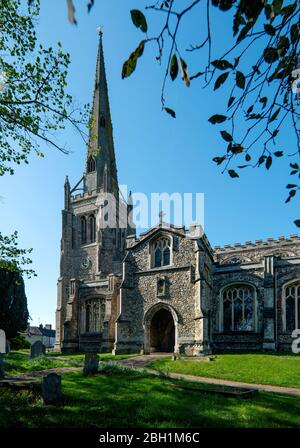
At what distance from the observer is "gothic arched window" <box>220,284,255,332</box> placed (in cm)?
2314

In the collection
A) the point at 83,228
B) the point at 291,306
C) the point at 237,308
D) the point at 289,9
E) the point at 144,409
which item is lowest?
the point at 144,409

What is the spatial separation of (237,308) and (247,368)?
766cm

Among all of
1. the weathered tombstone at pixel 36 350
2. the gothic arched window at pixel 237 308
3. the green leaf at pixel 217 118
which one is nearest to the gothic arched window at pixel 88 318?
the weathered tombstone at pixel 36 350

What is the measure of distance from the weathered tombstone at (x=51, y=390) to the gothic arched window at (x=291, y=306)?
631 inches

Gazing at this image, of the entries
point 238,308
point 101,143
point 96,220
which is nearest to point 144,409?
point 238,308

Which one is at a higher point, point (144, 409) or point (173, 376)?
point (144, 409)

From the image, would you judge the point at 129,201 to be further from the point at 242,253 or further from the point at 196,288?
the point at 196,288

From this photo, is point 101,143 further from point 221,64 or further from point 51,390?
point 221,64

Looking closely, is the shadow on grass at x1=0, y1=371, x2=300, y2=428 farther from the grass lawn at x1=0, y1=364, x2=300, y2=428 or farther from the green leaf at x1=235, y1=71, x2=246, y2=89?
the green leaf at x1=235, y1=71, x2=246, y2=89

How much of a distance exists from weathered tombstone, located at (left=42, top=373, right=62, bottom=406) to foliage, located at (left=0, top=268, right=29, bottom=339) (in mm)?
21649

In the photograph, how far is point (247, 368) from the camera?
16.1 m

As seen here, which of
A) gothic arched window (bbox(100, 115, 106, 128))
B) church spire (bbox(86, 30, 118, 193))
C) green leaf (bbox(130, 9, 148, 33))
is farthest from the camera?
gothic arched window (bbox(100, 115, 106, 128))

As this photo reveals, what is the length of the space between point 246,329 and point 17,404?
54.5 feet

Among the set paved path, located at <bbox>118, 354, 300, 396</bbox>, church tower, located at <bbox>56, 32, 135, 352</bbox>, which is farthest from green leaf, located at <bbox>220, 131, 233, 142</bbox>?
church tower, located at <bbox>56, 32, 135, 352</bbox>
